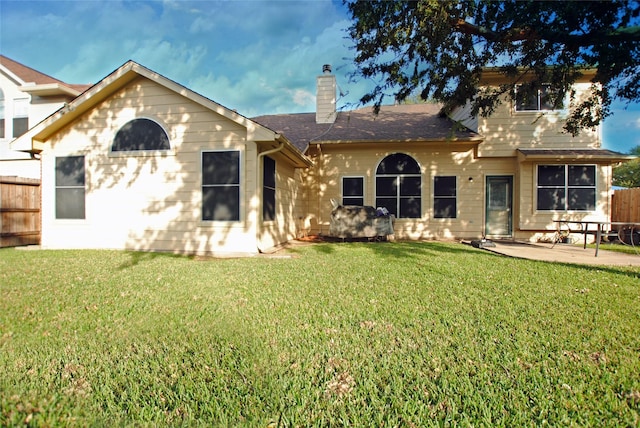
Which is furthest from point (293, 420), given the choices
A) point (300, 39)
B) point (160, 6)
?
point (300, 39)

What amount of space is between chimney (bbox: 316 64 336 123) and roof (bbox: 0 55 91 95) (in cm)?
946

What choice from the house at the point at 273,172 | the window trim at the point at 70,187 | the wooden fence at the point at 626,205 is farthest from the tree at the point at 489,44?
the window trim at the point at 70,187

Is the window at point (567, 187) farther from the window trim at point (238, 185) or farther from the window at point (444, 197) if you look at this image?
the window trim at point (238, 185)

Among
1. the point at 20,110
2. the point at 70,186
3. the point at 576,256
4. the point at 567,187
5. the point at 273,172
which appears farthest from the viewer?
the point at 20,110

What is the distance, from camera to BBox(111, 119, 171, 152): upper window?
27.2 feet

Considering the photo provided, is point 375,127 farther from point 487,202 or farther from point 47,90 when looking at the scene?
point 47,90

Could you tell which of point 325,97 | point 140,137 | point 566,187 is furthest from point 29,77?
point 566,187

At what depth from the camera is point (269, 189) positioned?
8.84 meters

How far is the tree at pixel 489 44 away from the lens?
19.4ft

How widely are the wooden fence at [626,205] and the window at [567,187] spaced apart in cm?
221

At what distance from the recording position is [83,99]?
26.4ft

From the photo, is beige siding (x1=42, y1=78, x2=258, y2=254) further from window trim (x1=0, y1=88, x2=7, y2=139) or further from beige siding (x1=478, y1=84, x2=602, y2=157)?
beige siding (x1=478, y1=84, x2=602, y2=157)

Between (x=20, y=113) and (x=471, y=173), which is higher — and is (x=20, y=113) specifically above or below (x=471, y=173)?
above

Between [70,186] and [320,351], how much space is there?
353 inches
